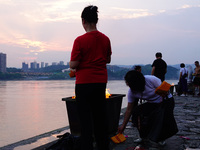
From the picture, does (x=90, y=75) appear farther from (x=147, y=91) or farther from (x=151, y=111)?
(x=151, y=111)

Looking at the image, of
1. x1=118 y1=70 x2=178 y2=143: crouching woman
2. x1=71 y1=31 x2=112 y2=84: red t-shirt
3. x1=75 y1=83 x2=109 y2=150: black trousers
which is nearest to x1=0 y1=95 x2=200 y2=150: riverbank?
x1=118 y1=70 x2=178 y2=143: crouching woman

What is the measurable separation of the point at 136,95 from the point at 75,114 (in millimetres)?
1122

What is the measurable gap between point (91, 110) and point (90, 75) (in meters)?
0.43

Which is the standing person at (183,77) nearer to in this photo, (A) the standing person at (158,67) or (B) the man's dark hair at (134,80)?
(A) the standing person at (158,67)

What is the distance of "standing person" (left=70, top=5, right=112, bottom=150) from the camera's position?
2.58 meters

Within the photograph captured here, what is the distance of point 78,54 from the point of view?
8.39ft

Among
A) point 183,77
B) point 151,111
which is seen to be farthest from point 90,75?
point 183,77

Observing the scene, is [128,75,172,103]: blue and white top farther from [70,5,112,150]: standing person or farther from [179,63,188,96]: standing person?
[179,63,188,96]: standing person

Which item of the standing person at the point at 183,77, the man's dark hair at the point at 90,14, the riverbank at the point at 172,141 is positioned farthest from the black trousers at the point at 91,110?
the standing person at the point at 183,77

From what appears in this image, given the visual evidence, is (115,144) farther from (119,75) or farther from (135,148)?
(119,75)

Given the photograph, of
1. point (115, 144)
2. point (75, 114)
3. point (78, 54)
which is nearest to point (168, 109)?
point (115, 144)

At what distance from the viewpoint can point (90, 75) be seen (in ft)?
Result: 8.45

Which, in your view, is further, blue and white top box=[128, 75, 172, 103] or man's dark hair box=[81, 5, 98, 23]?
blue and white top box=[128, 75, 172, 103]

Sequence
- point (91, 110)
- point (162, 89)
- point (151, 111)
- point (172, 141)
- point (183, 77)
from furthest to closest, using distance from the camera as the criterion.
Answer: point (183, 77), point (172, 141), point (151, 111), point (162, 89), point (91, 110)
